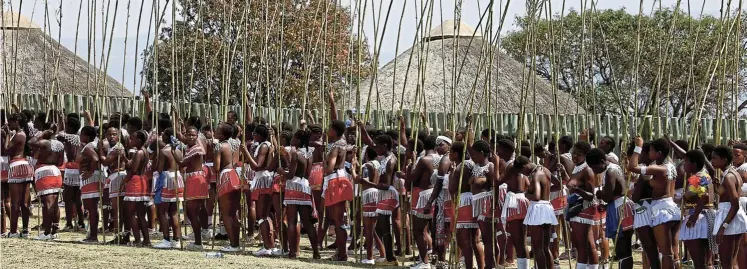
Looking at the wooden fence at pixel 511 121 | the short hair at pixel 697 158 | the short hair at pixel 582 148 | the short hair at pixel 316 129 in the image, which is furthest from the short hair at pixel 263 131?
the short hair at pixel 697 158

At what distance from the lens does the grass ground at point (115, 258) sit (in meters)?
11.8

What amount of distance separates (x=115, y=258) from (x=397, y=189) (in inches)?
135

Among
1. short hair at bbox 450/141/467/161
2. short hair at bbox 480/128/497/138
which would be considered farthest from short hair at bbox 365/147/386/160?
short hair at bbox 450/141/467/161

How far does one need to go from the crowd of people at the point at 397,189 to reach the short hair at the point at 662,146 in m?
0.01

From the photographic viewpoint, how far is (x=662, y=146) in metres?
11.4

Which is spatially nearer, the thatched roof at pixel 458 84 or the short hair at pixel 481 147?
the short hair at pixel 481 147

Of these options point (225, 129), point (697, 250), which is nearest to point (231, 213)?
point (225, 129)

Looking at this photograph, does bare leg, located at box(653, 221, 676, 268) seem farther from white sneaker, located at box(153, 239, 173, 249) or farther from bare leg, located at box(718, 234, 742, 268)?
white sneaker, located at box(153, 239, 173, 249)

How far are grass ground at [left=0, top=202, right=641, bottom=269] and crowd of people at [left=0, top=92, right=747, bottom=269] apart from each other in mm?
766

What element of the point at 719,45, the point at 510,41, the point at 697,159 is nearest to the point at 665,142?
the point at 697,159

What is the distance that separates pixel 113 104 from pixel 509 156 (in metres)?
16.0

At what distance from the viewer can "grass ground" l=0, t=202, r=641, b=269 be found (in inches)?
463

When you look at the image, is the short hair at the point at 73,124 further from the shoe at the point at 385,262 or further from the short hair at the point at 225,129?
the shoe at the point at 385,262

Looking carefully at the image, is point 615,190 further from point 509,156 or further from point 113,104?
point 113,104
